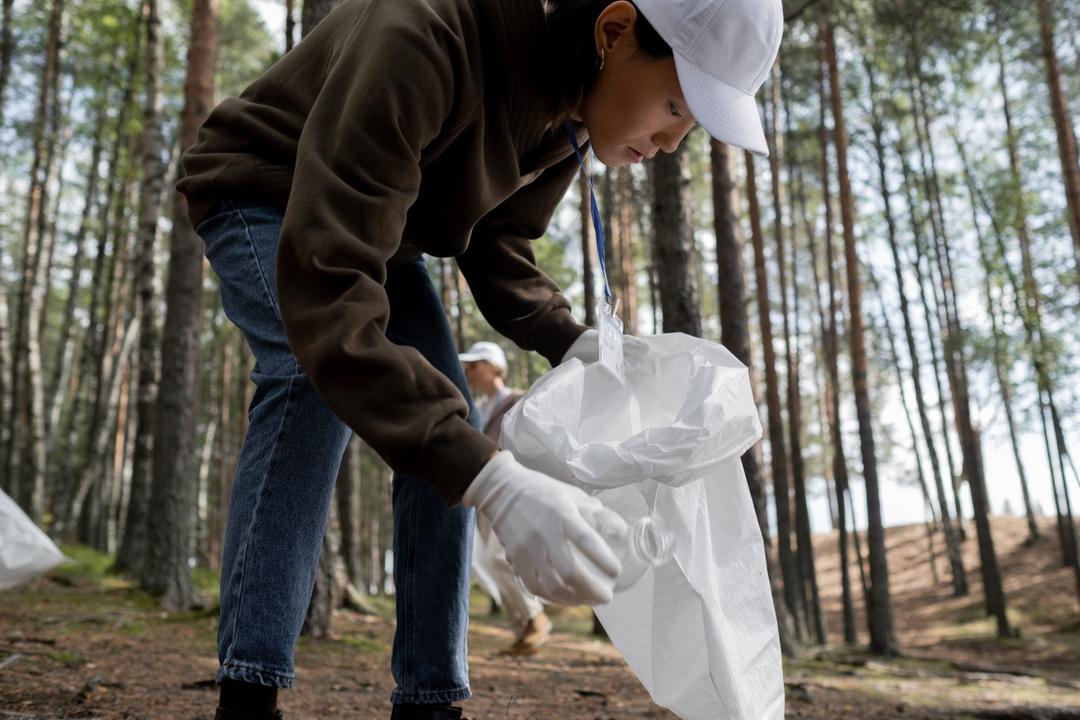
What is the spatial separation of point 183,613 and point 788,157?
13.3 metres

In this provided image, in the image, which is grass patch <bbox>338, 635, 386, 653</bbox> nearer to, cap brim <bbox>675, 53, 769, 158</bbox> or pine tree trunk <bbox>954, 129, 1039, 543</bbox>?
cap brim <bbox>675, 53, 769, 158</bbox>

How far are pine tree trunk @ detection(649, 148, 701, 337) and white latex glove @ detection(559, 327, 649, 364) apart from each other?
3195mm

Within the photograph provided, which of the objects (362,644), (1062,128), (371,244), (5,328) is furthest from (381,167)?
(1062,128)

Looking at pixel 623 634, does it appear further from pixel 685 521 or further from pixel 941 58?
pixel 941 58

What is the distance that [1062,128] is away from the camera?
11.9 m

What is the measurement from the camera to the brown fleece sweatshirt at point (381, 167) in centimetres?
118

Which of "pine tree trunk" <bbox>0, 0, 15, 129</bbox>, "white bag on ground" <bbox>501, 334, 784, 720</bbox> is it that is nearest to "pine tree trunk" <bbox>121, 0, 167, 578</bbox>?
"pine tree trunk" <bbox>0, 0, 15, 129</bbox>

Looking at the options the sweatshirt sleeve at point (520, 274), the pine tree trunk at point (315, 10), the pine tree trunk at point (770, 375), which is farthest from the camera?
the pine tree trunk at point (770, 375)

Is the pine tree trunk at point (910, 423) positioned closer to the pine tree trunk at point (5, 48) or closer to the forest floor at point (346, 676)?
the forest floor at point (346, 676)

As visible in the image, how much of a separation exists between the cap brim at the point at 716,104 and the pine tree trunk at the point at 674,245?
358 centimetres

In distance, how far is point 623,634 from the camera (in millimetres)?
1778

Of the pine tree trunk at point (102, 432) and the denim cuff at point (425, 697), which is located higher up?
the pine tree trunk at point (102, 432)

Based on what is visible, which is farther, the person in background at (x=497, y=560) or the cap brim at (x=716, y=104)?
the person in background at (x=497, y=560)

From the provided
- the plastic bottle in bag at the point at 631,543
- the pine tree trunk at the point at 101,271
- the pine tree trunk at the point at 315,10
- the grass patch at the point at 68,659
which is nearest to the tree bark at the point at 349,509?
the pine tree trunk at the point at 315,10
